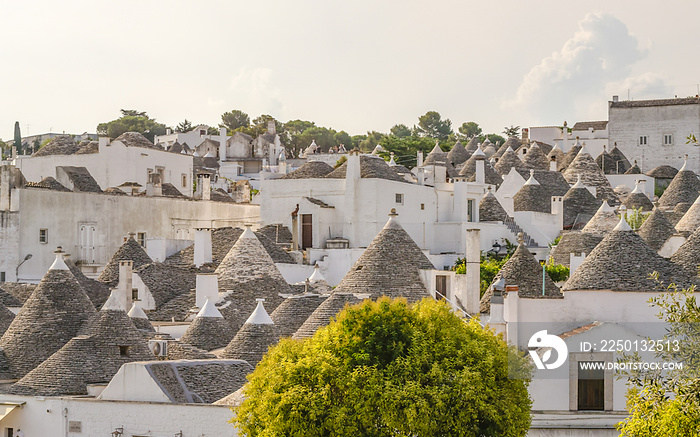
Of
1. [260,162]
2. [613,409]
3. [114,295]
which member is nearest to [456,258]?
[114,295]

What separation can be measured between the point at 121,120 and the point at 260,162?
3054 centimetres

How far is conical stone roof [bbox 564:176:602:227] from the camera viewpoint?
66.4m

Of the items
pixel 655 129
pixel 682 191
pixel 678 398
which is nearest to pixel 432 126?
pixel 655 129

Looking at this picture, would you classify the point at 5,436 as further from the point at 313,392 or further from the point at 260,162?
the point at 260,162

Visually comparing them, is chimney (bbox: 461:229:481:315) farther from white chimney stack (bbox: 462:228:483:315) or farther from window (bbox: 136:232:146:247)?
window (bbox: 136:232:146:247)

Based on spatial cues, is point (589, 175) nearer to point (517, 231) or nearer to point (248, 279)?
point (517, 231)

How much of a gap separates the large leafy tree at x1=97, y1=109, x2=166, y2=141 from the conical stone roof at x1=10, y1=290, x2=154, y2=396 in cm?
9641

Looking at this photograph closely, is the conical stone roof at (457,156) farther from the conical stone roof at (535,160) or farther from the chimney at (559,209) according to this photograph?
the chimney at (559,209)

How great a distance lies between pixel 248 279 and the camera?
47594mm

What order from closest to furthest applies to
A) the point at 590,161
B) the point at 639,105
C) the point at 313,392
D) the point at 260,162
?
1. the point at 313,392
2. the point at 590,161
3. the point at 639,105
4. the point at 260,162

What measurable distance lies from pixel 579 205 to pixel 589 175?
8574 mm

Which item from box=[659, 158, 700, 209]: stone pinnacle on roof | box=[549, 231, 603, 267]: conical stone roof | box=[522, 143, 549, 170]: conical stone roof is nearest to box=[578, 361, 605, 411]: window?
box=[549, 231, 603, 267]: conical stone roof

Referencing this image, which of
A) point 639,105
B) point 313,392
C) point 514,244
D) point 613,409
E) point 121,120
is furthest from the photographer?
point 121,120

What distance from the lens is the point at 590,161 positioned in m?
78.1
